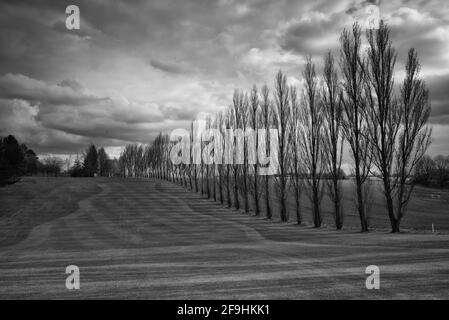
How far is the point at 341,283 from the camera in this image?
30.3ft

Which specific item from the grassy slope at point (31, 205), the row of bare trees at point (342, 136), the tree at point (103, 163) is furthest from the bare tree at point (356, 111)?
the tree at point (103, 163)

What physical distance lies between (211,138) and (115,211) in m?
18.1

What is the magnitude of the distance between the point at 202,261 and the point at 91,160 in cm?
11334

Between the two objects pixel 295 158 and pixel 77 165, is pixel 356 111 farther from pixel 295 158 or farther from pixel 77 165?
pixel 77 165

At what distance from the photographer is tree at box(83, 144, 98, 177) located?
11154 cm

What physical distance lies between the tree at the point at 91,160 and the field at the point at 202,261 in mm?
80670

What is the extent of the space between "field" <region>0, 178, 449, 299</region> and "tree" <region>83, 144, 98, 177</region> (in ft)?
265

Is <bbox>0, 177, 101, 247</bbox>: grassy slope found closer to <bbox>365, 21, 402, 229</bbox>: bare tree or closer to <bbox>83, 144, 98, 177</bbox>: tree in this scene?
<bbox>365, 21, 402, 229</bbox>: bare tree

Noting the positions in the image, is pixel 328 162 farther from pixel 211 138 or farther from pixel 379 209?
pixel 379 209

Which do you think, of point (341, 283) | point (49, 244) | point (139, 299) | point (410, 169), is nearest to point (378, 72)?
point (410, 169)

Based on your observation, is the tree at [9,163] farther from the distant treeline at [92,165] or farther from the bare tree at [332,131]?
the distant treeline at [92,165]

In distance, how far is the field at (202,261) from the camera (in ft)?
29.3

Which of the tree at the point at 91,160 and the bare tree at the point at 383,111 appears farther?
the tree at the point at 91,160

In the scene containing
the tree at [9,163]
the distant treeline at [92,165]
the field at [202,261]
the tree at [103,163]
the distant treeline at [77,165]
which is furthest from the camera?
the tree at [103,163]
